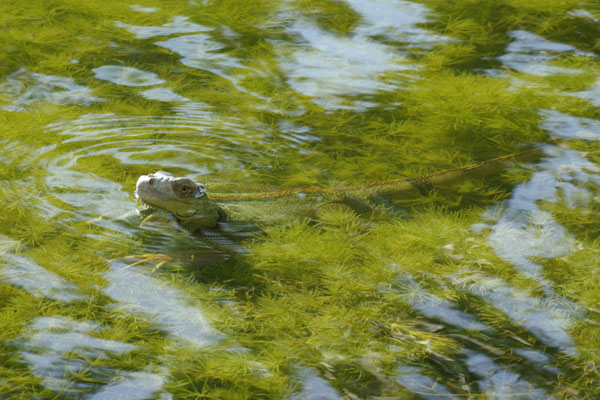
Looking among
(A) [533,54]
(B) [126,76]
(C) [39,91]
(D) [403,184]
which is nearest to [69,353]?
(D) [403,184]

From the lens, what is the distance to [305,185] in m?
4.64

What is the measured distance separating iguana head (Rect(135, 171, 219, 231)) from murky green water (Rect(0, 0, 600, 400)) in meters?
0.17

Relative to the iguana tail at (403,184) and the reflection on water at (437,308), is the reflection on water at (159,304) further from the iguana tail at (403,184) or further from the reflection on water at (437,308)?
the reflection on water at (437,308)

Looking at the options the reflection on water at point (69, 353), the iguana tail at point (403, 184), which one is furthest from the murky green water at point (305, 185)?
the iguana tail at point (403, 184)

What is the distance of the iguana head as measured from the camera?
153 inches

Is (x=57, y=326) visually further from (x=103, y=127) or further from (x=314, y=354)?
(x=103, y=127)

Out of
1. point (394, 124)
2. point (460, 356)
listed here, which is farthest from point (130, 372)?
point (394, 124)

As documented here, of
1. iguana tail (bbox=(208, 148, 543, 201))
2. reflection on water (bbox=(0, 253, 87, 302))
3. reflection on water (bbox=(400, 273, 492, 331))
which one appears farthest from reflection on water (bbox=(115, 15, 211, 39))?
reflection on water (bbox=(400, 273, 492, 331))

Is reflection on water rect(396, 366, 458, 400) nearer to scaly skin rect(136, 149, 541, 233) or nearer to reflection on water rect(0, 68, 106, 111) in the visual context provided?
scaly skin rect(136, 149, 541, 233)

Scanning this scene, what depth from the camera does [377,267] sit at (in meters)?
3.86

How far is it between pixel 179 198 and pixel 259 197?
63cm

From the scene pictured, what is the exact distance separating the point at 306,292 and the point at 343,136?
191 centimetres

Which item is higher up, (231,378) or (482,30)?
(482,30)

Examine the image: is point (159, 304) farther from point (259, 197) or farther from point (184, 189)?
point (259, 197)
